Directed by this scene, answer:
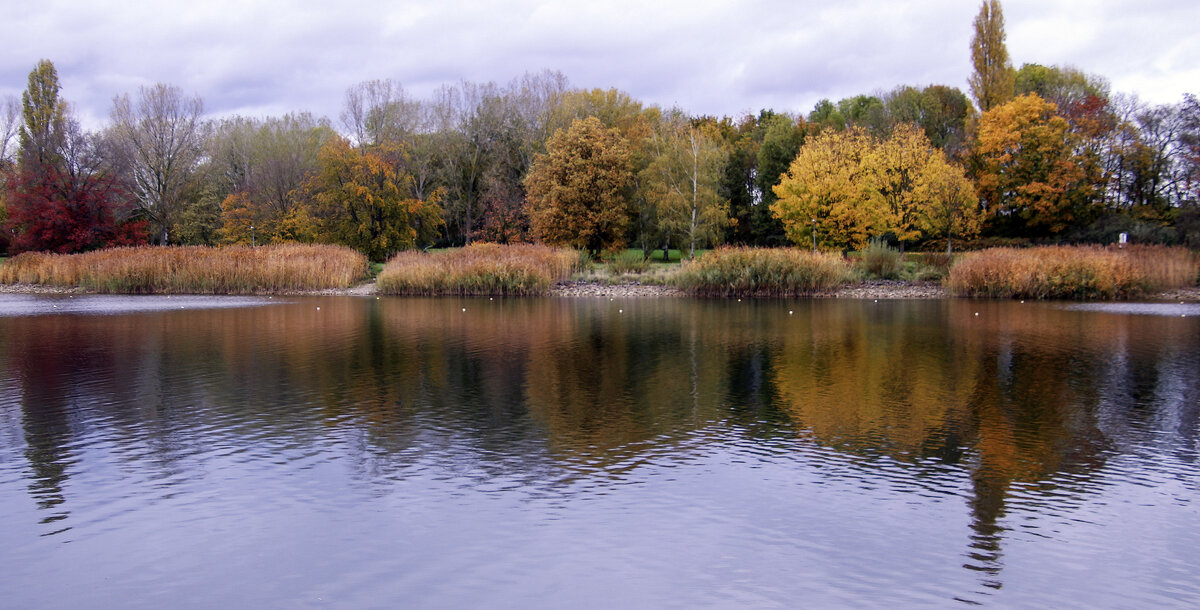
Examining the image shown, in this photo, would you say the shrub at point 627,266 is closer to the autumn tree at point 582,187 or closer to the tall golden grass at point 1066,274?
the autumn tree at point 582,187

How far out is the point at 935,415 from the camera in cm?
1089

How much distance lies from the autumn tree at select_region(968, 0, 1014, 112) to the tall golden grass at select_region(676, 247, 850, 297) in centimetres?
2991

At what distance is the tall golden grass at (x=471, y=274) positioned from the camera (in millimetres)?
34562

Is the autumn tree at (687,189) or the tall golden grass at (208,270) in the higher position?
the autumn tree at (687,189)

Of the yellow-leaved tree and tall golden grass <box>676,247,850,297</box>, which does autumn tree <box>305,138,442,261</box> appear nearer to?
the yellow-leaved tree

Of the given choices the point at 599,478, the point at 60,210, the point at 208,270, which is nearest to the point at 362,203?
the point at 208,270

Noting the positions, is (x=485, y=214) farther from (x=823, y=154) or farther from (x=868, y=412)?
(x=868, y=412)

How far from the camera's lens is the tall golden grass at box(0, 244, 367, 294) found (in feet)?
120

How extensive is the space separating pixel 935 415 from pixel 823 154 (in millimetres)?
36559

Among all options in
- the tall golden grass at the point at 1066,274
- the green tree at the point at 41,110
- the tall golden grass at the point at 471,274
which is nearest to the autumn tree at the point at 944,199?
the tall golden grass at the point at 1066,274

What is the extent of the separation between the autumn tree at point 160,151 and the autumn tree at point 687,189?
31491mm

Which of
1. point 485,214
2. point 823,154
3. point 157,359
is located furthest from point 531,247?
point 157,359

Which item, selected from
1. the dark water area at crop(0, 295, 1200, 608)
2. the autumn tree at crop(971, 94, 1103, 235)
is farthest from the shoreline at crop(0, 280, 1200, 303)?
the dark water area at crop(0, 295, 1200, 608)

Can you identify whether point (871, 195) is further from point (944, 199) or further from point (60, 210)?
point (60, 210)
